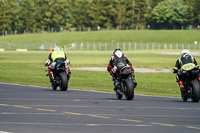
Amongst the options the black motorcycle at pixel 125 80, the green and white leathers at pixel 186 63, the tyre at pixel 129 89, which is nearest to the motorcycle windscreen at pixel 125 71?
the black motorcycle at pixel 125 80

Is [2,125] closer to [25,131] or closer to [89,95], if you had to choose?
[25,131]

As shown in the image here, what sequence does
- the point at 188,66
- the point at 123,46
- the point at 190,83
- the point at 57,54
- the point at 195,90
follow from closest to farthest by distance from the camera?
the point at 195,90, the point at 190,83, the point at 188,66, the point at 57,54, the point at 123,46

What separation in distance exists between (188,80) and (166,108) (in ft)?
9.89

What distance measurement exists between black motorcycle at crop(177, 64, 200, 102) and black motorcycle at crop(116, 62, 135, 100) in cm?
186

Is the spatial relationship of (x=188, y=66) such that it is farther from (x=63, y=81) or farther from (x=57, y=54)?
(x=57, y=54)

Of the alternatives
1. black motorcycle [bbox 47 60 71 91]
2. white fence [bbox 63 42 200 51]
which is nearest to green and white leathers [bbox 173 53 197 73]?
black motorcycle [bbox 47 60 71 91]

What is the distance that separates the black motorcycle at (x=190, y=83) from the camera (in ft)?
75.0

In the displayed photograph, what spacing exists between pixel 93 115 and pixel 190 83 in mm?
5982

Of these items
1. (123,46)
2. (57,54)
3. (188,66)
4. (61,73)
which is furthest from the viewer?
(123,46)

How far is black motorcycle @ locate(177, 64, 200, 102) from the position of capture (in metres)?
22.9

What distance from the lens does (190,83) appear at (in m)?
23.2

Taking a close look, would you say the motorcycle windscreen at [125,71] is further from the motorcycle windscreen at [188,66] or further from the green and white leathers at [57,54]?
the green and white leathers at [57,54]

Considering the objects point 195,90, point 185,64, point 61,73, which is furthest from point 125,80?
point 61,73

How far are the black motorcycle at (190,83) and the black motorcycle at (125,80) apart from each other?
6.12 feet
